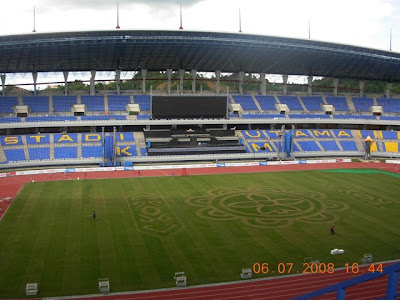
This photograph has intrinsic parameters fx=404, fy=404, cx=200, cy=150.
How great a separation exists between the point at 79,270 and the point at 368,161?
201 ft

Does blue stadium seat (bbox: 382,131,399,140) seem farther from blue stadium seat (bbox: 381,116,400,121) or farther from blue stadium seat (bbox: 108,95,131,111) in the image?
blue stadium seat (bbox: 108,95,131,111)

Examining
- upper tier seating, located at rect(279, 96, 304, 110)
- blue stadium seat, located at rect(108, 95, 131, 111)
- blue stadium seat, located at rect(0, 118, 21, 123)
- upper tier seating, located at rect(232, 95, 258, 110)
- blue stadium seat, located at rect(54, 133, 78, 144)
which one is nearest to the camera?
blue stadium seat, located at rect(0, 118, 21, 123)

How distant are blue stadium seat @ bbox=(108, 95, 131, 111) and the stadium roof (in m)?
5.84

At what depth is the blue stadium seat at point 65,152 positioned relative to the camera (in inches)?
2638

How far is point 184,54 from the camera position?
7712cm

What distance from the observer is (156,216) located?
1492 inches

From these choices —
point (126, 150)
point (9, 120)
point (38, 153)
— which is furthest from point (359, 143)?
point (9, 120)

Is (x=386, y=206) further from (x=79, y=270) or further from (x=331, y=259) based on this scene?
(x=79, y=270)

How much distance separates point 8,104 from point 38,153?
50.5 feet

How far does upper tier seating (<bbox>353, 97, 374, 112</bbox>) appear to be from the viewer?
91.6 m

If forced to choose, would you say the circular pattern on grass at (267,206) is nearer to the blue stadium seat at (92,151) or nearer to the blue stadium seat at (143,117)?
the blue stadium seat at (92,151)

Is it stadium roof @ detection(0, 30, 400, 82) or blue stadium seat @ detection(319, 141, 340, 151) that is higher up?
stadium roof @ detection(0, 30, 400, 82)

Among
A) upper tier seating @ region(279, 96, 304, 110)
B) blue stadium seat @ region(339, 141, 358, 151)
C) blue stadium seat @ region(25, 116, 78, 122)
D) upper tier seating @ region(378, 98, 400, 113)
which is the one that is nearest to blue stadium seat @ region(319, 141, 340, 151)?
blue stadium seat @ region(339, 141, 358, 151)

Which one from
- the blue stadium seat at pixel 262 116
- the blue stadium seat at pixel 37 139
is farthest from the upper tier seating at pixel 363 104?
the blue stadium seat at pixel 37 139
